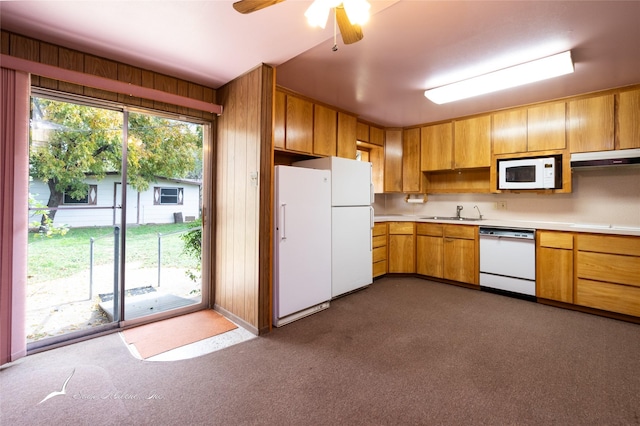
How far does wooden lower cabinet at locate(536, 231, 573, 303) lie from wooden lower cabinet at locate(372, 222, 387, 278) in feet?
6.35

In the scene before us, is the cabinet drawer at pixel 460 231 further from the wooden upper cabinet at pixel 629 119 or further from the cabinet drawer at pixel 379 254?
the wooden upper cabinet at pixel 629 119

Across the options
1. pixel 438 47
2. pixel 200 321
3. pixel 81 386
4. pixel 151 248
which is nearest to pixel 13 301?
pixel 81 386

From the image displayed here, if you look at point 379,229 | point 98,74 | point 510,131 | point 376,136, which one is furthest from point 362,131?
point 98,74

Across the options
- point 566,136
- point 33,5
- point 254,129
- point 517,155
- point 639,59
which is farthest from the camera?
point 517,155

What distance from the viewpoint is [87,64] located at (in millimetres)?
2436

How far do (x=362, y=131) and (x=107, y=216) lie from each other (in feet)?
11.4

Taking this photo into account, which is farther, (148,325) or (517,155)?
(517,155)

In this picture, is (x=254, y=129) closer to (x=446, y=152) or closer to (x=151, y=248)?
(x=151, y=248)

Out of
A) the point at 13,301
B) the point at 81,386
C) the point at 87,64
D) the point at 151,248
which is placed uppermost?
the point at 87,64

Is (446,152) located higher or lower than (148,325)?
higher

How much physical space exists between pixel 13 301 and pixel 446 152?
16.7ft

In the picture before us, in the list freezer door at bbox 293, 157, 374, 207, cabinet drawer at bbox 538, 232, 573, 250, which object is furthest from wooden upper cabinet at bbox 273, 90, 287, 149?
cabinet drawer at bbox 538, 232, 573, 250

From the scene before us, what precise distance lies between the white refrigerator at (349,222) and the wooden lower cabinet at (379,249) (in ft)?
1.24

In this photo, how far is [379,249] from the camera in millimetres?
4418
